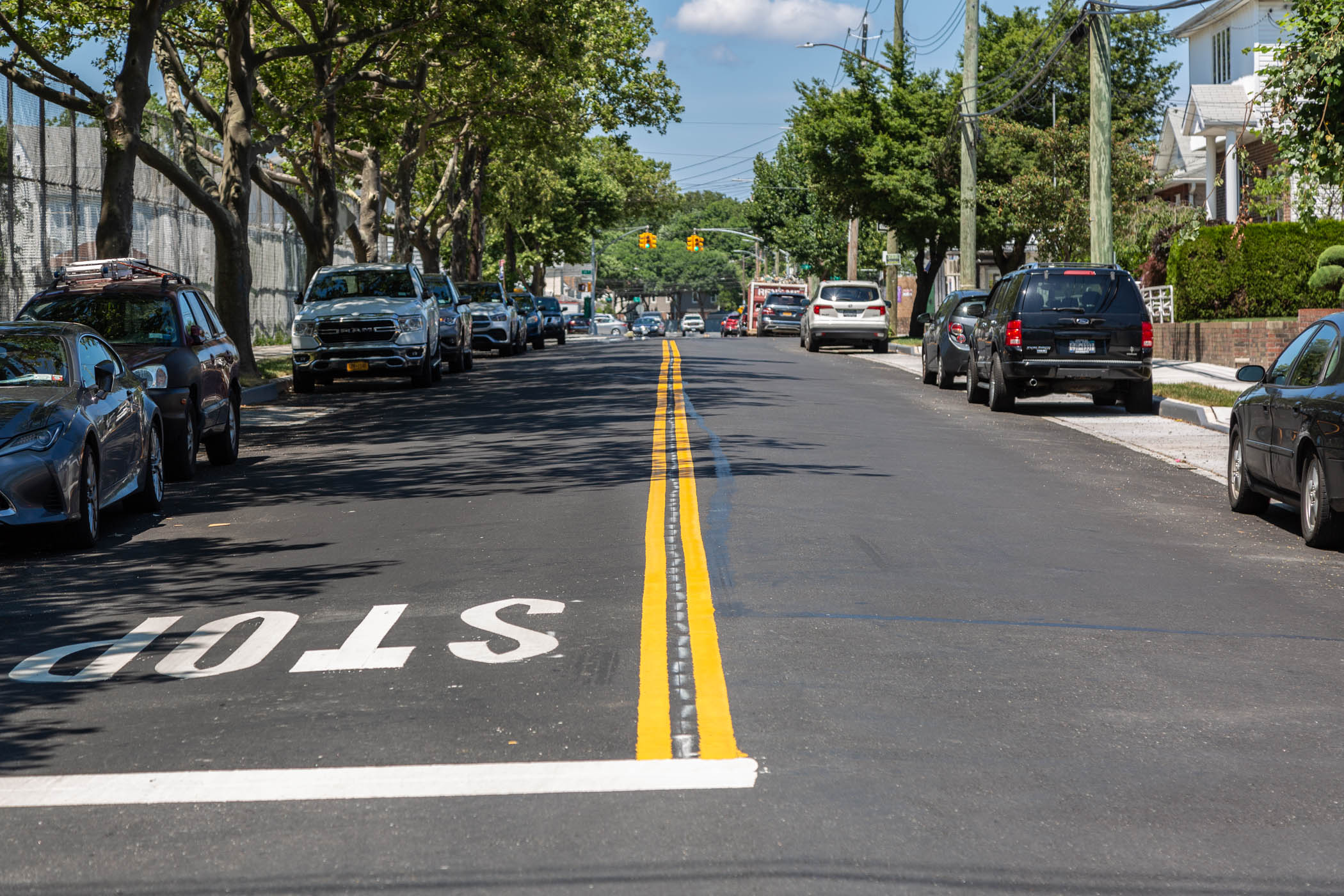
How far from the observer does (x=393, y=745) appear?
5.66m

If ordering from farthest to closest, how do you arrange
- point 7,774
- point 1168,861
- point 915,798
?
1. point 7,774
2. point 915,798
3. point 1168,861

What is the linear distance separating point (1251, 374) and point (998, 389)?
9.45 metres

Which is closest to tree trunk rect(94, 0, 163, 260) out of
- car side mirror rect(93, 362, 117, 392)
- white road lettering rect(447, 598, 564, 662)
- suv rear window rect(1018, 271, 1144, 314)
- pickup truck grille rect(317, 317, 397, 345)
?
pickup truck grille rect(317, 317, 397, 345)

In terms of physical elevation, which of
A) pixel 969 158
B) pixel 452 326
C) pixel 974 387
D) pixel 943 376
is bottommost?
pixel 974 387

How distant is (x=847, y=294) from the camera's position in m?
41.6

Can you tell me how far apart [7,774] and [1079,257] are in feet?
148

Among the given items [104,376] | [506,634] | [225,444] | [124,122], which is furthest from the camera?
[124,122]

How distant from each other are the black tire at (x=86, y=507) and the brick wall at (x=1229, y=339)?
61.0 feet

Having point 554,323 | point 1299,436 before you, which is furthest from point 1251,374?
point 554,323

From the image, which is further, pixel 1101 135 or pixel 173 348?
pixel 1101 135

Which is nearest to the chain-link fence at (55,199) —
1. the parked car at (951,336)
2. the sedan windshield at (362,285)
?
the sedan windshield at (362,285)

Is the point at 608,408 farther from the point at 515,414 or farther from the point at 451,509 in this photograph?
the point at 451,509

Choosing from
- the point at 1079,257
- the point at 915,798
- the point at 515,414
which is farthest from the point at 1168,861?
the point at 1079,257

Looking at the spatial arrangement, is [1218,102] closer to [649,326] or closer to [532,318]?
[532,318]
